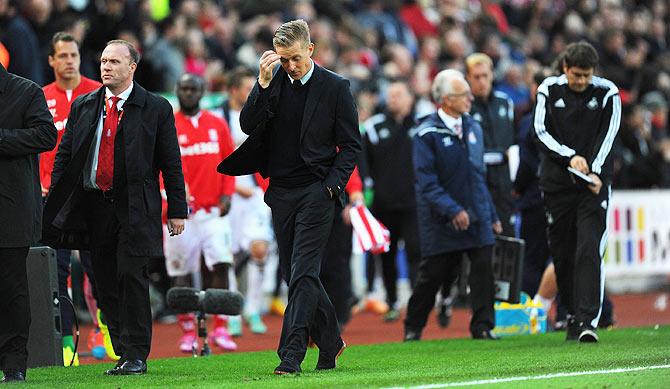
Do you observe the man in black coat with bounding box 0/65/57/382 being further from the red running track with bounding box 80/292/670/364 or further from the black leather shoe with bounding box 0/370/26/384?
the red running track with bounding box 80/292/670/364

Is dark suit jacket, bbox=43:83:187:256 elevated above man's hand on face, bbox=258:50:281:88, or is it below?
below

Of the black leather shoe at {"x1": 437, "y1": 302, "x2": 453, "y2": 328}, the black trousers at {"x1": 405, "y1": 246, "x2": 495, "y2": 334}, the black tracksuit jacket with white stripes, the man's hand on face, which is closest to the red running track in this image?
the black leather shoe at {"x1": 437, "y1": 302, "x2": 453, "y2": 328}

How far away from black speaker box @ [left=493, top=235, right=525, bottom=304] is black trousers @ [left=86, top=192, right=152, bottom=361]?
452 centimetres

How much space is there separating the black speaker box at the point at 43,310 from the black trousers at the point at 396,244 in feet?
21.6

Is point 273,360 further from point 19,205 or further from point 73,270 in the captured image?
point 73,270

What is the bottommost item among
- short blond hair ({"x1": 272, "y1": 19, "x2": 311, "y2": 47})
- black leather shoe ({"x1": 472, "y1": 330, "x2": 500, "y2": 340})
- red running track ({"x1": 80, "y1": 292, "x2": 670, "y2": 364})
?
red running track ({"x1": 80, "y1": 292, "x2": 670, "y2": 364})

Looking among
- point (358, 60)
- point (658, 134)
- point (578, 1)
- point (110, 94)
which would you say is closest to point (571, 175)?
point (110, 94)

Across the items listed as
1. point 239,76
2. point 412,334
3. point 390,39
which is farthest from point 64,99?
point 390,39

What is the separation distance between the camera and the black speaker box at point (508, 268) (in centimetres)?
1420

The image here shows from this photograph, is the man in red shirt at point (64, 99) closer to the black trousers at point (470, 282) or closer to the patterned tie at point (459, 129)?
the black trousers at point (470, 282)

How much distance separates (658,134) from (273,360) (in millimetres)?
14076

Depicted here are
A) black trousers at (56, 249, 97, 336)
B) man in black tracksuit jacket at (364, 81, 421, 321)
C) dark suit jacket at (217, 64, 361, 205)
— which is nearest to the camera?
dark suit jacket at (217, 64, 361, 205)

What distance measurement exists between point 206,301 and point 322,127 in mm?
2593

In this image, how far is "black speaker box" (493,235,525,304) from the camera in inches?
559
